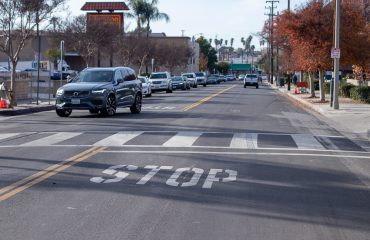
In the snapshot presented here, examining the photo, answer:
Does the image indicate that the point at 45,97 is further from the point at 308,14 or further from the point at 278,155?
the point at 278,155

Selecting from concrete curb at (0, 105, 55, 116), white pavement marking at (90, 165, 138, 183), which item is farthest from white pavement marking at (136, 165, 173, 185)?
concrete curb at (0, 105, 55, 116)

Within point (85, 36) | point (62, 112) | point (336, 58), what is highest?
point (85, 36)

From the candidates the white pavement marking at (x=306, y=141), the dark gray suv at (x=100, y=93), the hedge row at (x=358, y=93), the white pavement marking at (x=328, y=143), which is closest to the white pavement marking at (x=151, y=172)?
the white pavement marking at (x=306, y=141)

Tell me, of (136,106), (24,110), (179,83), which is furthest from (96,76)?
(179,83)

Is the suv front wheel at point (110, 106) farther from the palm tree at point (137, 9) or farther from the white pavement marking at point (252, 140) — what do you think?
the palm tree at point (137, 9)

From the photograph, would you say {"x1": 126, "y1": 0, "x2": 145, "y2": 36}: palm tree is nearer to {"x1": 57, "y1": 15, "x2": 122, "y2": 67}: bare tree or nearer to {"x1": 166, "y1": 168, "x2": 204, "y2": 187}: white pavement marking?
{"x1": 57, "y1": 15, "x2": 122, "y2": 67}: bare tree

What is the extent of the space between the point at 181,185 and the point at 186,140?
604 cm

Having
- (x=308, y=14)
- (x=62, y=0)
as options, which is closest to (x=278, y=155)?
(x=62, y=0)

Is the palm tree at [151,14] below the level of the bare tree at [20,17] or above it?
above

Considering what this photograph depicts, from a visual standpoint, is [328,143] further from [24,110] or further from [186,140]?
[24,110]

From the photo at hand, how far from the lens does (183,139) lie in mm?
16094

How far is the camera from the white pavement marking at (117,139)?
14953mm

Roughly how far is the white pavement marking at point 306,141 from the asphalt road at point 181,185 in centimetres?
3

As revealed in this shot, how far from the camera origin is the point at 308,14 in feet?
112
